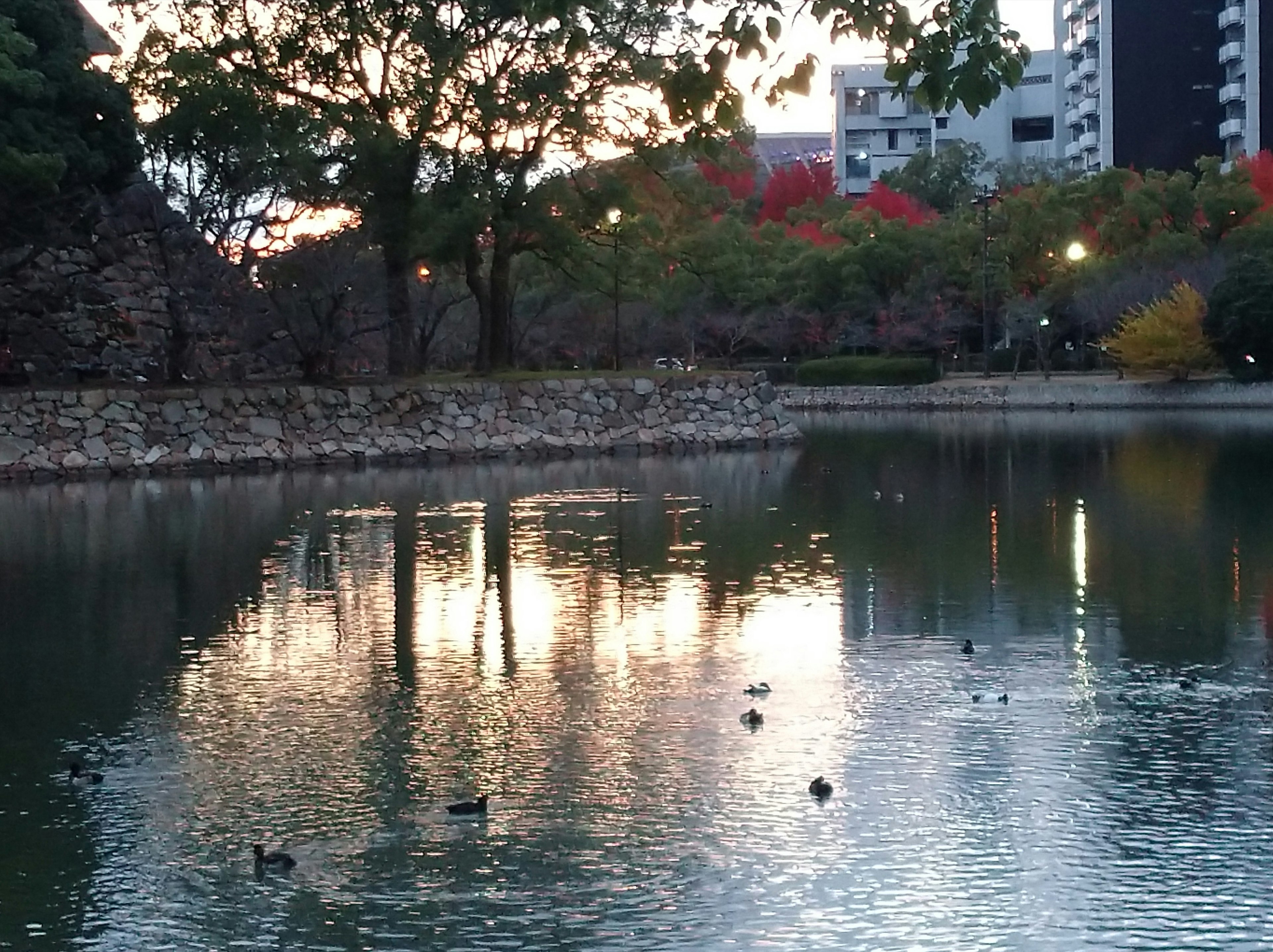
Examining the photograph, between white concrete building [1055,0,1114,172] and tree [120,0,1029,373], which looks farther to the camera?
white concrete building [1055,0,1114,172]

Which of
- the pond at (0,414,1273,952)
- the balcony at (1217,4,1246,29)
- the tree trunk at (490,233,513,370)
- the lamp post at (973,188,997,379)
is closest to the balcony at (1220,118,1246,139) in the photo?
the balcony at (1217,4,1246,29)

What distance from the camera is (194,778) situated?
794 centimetres

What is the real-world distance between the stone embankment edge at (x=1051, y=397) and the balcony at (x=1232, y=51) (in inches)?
1105

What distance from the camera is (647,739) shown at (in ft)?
27.8

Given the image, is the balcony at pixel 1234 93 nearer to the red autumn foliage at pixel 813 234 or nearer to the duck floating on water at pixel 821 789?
the red autumn foliage at pixel 813 234

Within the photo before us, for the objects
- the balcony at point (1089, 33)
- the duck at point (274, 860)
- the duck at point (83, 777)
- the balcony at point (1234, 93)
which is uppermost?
the balcony at point (1089, 33)

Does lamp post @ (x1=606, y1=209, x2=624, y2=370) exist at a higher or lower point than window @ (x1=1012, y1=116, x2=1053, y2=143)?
lower

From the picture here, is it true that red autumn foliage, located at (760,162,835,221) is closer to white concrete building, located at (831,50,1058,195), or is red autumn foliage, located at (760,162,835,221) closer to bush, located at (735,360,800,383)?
white concrete building, located at (831,50,1058,195)

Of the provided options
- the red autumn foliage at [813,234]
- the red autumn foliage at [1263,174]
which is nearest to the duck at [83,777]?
the red autumn foliage at [813,234]

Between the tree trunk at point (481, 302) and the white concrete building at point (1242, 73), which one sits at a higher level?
the white concrete building at point (1242, 73)

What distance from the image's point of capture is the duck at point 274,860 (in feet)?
21.6

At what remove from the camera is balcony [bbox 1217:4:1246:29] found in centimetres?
7500

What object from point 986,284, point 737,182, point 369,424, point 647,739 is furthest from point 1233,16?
point 647,739

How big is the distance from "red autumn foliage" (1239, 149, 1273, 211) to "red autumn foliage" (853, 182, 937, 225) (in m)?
14.4
